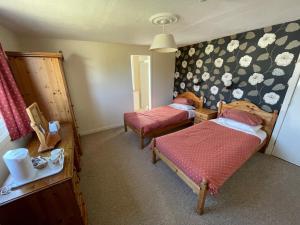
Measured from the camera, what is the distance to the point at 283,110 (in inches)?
88.4

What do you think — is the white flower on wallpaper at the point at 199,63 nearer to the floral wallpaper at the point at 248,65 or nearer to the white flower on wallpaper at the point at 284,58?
the floral wallpaper at the point at 248,65

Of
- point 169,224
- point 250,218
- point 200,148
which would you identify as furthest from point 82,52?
point 250,218

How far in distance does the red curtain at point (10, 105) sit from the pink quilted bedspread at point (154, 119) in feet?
5.91

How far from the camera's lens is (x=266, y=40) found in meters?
2.28

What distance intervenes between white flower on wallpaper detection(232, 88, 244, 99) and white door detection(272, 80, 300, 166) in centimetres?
77

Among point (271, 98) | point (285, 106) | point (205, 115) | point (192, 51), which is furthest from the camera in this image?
point (192, 51)

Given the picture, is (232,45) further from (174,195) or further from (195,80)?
(174,195)

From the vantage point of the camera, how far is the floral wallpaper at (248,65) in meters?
2.13

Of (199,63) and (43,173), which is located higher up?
(199,63)

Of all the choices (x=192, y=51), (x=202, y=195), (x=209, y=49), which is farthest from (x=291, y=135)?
(x=192, y=51)

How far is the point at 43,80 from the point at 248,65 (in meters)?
3.66

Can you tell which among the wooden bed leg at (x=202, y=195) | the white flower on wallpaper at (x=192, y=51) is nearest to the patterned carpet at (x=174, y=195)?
the wooden bed leg at (x=202, y=195)

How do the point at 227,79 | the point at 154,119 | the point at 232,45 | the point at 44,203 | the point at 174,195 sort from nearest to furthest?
the point at 44,203
the point at 174,195
the point at 232,45
the point at 227,79
the point at 154,119

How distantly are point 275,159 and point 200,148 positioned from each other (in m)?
1.67
